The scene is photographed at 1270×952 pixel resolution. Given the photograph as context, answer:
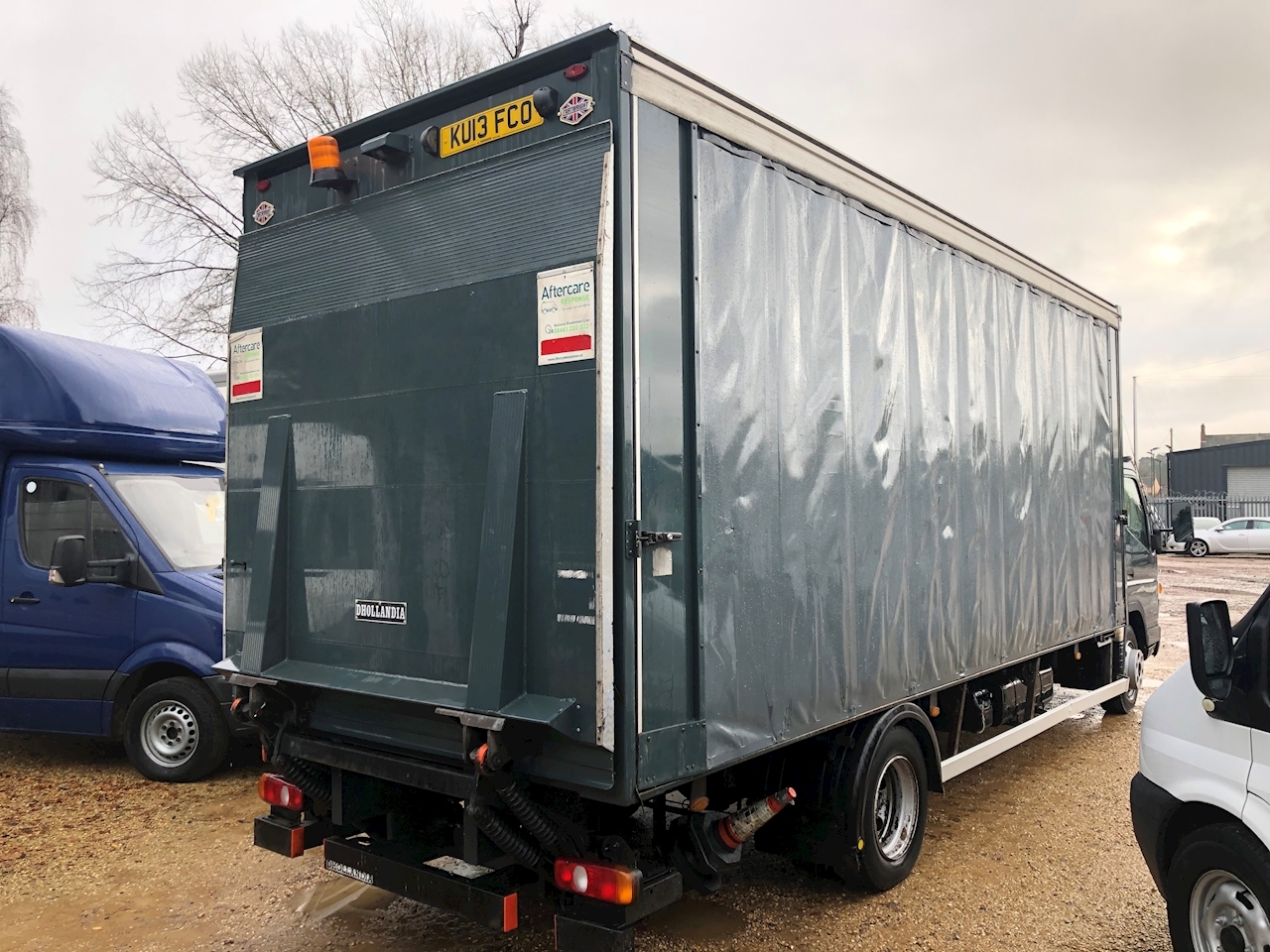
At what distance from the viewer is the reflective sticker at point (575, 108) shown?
3598 millimetres

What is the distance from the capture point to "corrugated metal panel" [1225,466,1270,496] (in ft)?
146

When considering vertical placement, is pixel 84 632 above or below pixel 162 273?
below

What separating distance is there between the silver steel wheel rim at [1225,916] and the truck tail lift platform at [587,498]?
4.66 feet

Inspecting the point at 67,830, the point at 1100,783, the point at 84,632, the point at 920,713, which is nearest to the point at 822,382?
the point at 920,713

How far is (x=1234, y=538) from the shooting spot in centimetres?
3186

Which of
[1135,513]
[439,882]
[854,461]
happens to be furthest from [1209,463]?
[439,882]

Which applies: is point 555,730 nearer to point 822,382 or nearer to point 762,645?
point 762,645

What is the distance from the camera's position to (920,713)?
521 cm

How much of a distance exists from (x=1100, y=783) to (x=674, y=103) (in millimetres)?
5880

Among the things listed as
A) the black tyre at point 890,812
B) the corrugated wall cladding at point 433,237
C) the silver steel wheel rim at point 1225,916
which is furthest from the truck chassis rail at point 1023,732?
the corrugated wall cladding at point 433,237

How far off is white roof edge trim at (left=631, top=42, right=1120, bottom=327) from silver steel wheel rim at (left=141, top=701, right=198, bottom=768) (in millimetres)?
5661

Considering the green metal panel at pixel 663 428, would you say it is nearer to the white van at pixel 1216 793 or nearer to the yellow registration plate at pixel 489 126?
the yellow registration plate at pixel 489 126

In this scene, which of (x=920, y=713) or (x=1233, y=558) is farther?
(x=1233, y=558)

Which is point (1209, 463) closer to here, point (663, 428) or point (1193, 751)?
point (1193, 751)
